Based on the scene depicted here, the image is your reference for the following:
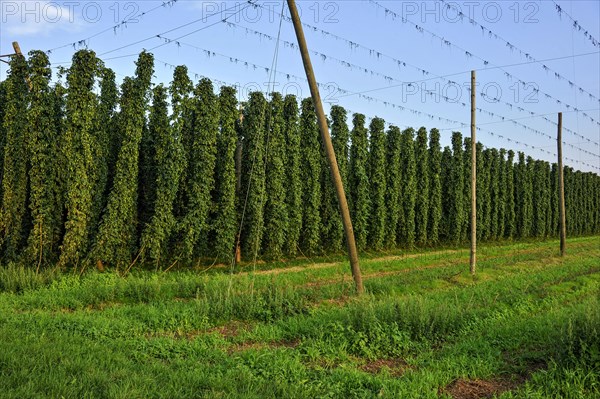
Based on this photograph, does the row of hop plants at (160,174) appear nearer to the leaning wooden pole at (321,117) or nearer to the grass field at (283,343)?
the leaning wooden pole at (321,117)

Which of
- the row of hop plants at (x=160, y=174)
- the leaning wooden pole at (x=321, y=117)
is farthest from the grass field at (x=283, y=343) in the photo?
the row of hop plants at (x=160, y=174)

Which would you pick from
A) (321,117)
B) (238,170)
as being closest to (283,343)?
(321,117)

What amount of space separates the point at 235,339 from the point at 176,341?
968mm

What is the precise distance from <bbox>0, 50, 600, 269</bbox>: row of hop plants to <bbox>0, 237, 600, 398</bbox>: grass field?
2.49 metres

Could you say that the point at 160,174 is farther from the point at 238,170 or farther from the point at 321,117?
the point at 321,117

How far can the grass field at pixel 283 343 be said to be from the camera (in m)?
4.62

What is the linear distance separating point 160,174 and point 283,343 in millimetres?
9813

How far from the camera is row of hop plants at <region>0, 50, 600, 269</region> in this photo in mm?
13445

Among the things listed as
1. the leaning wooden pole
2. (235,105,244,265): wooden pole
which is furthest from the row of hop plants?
the leaning wooden pole

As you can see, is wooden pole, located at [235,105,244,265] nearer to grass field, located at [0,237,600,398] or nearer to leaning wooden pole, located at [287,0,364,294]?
grass field, located at [0,237,600,398]

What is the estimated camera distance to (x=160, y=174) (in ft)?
49.2

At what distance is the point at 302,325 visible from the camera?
24.7 feet

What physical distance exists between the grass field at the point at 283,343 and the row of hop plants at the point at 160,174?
2.49 metres

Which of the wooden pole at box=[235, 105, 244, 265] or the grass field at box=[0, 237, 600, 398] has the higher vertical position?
the wooden pole at box=[235, 105, 244, 265]
